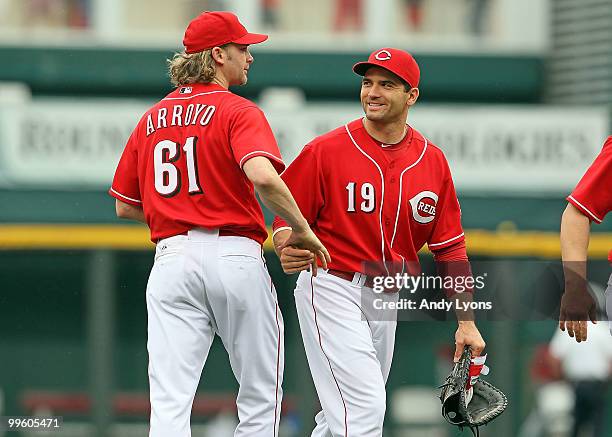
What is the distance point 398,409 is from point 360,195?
19.0ft

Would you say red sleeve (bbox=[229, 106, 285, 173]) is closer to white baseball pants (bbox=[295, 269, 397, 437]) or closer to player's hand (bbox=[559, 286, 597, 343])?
white baseball pants (bbox=[295, 269, 397, 437])

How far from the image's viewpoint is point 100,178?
11.7 meters

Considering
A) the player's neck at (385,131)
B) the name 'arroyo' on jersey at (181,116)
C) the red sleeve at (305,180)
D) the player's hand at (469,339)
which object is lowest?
the player's hand at (469,339)

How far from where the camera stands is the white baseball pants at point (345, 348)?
5.54 m

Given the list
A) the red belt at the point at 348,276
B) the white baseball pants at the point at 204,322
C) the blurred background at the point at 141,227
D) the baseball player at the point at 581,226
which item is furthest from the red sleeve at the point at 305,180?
the blurred background at the point at 141,227

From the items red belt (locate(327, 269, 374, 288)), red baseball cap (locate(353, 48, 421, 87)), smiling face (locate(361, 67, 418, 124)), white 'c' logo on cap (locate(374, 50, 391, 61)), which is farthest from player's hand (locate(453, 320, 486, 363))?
white 'c' logo on cap (locate(374, 50, 391, 61))

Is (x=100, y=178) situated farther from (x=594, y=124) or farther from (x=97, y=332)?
(x=594, y=124)

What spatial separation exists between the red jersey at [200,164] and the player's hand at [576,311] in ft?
3.89

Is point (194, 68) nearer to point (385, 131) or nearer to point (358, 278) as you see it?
point (385, 131)

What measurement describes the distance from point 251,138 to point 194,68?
0.50 m

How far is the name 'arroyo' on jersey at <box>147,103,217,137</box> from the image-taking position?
17.6 ft

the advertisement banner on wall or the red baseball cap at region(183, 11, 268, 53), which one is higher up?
the red baseball cap at region(183, 11, 268, 53)

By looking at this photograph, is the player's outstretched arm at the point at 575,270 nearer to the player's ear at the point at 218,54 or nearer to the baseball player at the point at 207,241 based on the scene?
the baseball player at the point at 207,241

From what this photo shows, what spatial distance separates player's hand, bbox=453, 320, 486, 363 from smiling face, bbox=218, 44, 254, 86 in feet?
4.47
